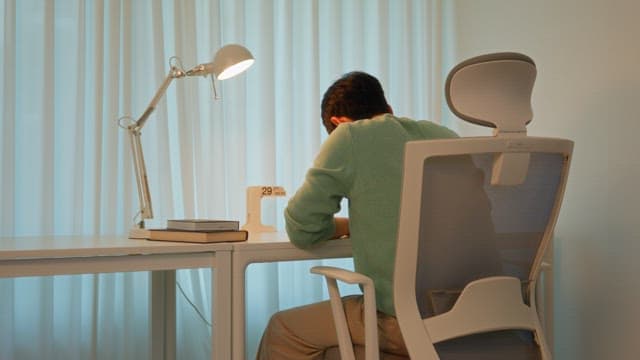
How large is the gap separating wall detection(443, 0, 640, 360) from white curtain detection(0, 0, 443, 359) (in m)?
0.88

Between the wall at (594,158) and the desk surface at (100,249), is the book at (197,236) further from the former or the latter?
the wall at (594,158)

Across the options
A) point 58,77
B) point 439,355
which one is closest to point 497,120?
point 439,355

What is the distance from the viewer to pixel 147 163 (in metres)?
2.39

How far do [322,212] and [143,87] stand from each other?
1209 mm

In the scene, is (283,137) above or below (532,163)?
above

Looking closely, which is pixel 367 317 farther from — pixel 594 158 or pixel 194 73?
pixel 594 158

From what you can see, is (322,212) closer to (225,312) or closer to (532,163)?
(225,312)

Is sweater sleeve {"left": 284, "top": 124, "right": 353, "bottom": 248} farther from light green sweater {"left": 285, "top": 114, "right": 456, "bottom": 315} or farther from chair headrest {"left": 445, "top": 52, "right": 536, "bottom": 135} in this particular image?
chair headrest {"left": 445, "top": 52, "right": 536, "bottom": 135}

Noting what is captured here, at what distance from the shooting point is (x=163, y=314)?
2.12 meters

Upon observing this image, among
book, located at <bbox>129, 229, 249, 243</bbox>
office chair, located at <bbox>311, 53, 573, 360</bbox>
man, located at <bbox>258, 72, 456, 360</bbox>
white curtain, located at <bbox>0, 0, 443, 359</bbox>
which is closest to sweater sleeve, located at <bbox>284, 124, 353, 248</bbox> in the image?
man, located at <bbox>258, 72, 456, 360</bbox>

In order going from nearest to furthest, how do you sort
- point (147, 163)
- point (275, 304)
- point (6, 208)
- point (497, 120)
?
point (497, 120), point (6, 208), point (147, 163), point (275, 304)

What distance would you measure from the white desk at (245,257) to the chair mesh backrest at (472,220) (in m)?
0.46

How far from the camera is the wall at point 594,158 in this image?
1974mm

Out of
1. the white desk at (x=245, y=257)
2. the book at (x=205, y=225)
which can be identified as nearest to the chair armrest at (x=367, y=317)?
the white desk at (x=245, y=257)
